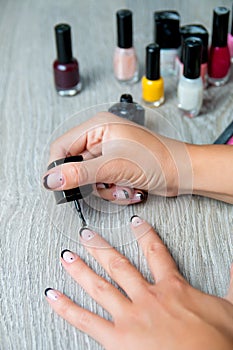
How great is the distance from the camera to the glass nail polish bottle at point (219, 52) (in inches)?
40.6

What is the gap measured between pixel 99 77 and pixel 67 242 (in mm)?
473

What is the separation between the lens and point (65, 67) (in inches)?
41.9

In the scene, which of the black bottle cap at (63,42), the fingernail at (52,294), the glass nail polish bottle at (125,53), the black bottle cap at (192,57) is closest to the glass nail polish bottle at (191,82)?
the black bottle cap at (192,57)

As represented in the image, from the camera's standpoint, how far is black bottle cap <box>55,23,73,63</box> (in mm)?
1026

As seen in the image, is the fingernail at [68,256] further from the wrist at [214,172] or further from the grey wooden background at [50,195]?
the wrist at [214,172]

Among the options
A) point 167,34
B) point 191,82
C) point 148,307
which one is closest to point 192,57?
point 191,82

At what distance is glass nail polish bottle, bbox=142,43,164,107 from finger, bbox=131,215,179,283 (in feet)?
1.07

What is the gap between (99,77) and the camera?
115 cm

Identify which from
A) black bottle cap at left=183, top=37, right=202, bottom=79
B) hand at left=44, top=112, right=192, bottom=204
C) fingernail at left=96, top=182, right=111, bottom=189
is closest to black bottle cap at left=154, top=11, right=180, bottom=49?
black bottle cap at left=183, top=37, right=202, bottom=79

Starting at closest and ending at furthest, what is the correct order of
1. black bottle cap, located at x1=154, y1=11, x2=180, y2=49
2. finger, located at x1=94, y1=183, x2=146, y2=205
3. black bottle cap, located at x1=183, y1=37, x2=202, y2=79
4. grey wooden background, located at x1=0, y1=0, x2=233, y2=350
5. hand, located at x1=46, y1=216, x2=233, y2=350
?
hand, located at x1=46, y1=216, x2=233, y2=350 < grey wooden background, located at x1=0, y1=0, x2=233, y2=350 < finger, located at x1=94, y1=183, x2=146, y2=205 < black bottle cap, located at x1=183, y1=37, x2=202, y2=79 < black bottle cap, located at x1=154, y1=11, x2=180, y2=49

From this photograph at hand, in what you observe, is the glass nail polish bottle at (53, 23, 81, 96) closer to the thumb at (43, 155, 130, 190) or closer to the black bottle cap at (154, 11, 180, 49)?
the black bottle cap at (154, 11, 180, 49)

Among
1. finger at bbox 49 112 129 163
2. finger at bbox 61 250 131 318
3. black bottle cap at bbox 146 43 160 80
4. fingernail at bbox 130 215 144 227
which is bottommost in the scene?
finger at bbox 61 250 131 318

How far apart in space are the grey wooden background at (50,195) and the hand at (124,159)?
3cm

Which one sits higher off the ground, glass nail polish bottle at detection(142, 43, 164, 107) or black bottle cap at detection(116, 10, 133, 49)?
black bottle cap at detection(116, 10, 133, 49)
